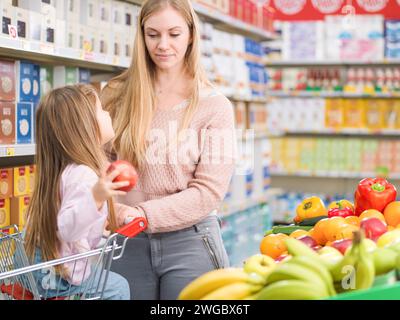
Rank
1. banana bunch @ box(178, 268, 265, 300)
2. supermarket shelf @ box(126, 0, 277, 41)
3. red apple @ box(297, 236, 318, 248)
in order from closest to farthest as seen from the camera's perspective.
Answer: banana bunch @ box(178, 268, 265, 300)
red apple @ box(297, 236, 318, 248)
supermarket shelf @ box(126, 0, 277, 41)

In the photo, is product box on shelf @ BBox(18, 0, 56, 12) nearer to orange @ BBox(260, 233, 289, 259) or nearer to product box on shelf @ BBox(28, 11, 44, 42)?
product box on shelf @ BBox(28, 11, 44, 42)

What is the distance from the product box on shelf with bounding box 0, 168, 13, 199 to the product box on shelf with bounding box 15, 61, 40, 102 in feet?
1.11


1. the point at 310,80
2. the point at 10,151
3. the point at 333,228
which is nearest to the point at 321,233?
the point at 333,228

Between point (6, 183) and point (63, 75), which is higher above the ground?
point (63, 75)

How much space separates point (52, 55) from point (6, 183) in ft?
2.05

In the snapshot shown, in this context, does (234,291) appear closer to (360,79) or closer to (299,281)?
(299,281)

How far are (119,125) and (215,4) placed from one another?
263 centimetres

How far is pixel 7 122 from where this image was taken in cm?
306

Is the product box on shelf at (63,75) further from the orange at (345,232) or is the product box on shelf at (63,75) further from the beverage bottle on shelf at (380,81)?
the beverage bottle on shelf at (380,81)

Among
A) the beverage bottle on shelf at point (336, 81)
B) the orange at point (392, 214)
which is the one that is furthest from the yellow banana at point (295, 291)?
the beverage bottle on shelf at point (336, 81)

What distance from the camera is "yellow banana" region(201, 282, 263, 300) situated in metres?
1.47

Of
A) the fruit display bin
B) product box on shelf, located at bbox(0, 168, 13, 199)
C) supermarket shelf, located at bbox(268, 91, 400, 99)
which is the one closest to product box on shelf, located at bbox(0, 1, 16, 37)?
product box on shelf, located at bbox(0, 168, 13, 199)

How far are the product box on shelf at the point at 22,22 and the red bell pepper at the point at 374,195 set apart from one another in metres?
1.56
